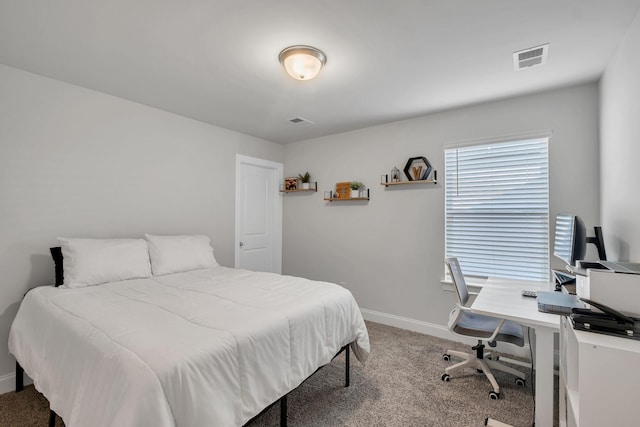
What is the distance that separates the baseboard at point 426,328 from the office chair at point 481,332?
1.37 ft

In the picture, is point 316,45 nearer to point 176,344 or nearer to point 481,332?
point 176,344

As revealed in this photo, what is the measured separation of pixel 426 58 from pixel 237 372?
2388 mm

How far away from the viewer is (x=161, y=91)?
8.95 ft

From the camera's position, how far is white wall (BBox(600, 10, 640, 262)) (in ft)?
5.41

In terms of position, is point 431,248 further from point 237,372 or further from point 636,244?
point 237,372

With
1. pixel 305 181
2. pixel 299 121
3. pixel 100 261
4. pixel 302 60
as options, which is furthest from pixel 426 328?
pixel 100 261

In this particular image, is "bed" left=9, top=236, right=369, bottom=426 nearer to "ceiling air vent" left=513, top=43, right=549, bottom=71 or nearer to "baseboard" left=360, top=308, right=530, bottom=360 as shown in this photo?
"baseboard" left=360, top=308, right=530, bottom=360

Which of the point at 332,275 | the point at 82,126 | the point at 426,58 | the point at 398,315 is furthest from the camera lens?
the point at 332,275

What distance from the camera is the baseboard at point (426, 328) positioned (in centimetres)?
282

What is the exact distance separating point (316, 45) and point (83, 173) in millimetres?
2411

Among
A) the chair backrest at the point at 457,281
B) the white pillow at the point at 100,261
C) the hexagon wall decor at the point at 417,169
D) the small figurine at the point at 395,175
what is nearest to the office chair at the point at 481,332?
the chair backrest at the point at 457,281

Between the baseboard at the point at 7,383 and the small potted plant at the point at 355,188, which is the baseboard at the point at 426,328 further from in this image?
the baseboard at the point at 7,383

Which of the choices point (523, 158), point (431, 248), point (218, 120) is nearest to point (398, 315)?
point (431, 248)

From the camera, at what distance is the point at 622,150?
1877 millimetres
